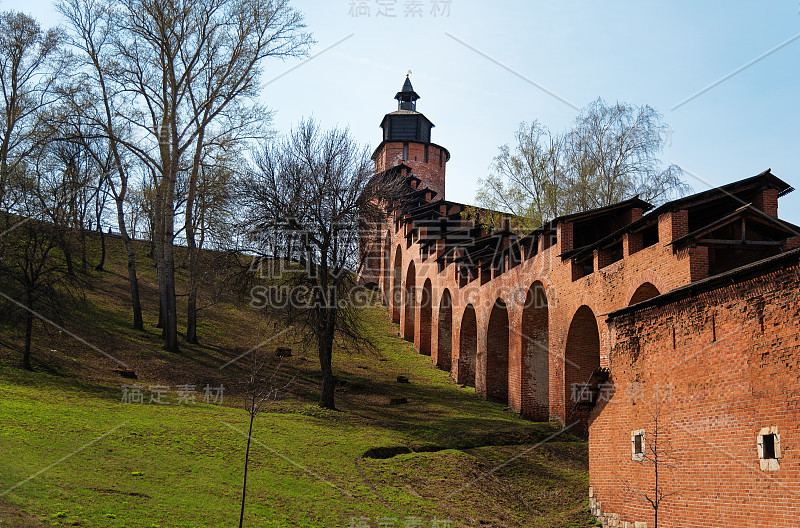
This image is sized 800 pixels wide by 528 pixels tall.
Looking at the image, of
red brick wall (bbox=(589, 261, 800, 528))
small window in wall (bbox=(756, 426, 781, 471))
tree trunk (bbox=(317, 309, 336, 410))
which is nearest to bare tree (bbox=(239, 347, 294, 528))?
tree trunk (bbox=(317, 309, 336, 410))

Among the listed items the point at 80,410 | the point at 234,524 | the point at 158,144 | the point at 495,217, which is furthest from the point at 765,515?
the point at 495,217

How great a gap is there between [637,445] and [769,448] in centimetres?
330

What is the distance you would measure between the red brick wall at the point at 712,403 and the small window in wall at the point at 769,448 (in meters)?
0.06

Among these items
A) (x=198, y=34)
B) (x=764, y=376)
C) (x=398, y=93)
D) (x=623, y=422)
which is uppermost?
(x=398, y=93)

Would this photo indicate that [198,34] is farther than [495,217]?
No

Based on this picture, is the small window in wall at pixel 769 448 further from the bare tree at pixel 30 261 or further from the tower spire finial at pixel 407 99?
the tower spire finial at pixel 407 99

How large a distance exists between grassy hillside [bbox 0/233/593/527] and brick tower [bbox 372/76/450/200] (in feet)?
97.5

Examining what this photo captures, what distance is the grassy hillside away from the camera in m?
11.1

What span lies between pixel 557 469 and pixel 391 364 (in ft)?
45.9

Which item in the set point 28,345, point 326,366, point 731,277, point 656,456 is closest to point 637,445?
point 656,456

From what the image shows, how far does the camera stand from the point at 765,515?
28.8ft

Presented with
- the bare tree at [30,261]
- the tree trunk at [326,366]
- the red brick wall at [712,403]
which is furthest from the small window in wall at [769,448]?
the bare tree at [30,261]

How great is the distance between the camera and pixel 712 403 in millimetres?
10078

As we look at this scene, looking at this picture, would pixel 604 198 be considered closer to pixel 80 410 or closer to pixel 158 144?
pixel 158 144
